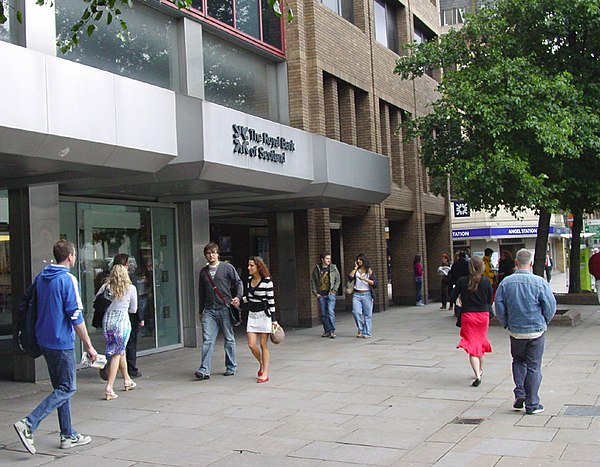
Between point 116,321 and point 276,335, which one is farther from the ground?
point 116,321

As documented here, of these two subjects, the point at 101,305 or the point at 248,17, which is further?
the point at 248,17

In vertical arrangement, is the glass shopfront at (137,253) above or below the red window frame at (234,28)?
below

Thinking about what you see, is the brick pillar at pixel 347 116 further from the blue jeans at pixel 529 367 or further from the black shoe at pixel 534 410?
the black shoe at pixel 534 410

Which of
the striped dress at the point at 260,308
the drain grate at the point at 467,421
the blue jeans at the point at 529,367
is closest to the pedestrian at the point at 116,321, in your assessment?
the striped dress at the point at 260,308

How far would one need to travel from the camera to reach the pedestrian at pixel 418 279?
896 inches

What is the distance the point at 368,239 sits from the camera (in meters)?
20.3

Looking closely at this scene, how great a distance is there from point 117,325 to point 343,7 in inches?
526

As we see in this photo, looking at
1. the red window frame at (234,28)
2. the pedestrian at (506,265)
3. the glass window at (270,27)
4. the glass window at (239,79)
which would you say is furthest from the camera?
the pedestrian at (506,265)

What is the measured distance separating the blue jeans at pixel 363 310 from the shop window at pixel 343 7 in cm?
797

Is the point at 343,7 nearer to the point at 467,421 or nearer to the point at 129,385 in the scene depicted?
the point at 129,385

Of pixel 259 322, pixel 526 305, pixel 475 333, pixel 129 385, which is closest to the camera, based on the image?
pixel 526 305

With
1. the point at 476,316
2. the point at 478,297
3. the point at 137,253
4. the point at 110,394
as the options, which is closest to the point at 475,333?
the point at 476,316

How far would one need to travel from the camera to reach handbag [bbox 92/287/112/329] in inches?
366

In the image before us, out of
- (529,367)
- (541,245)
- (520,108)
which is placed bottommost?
(529,367)
